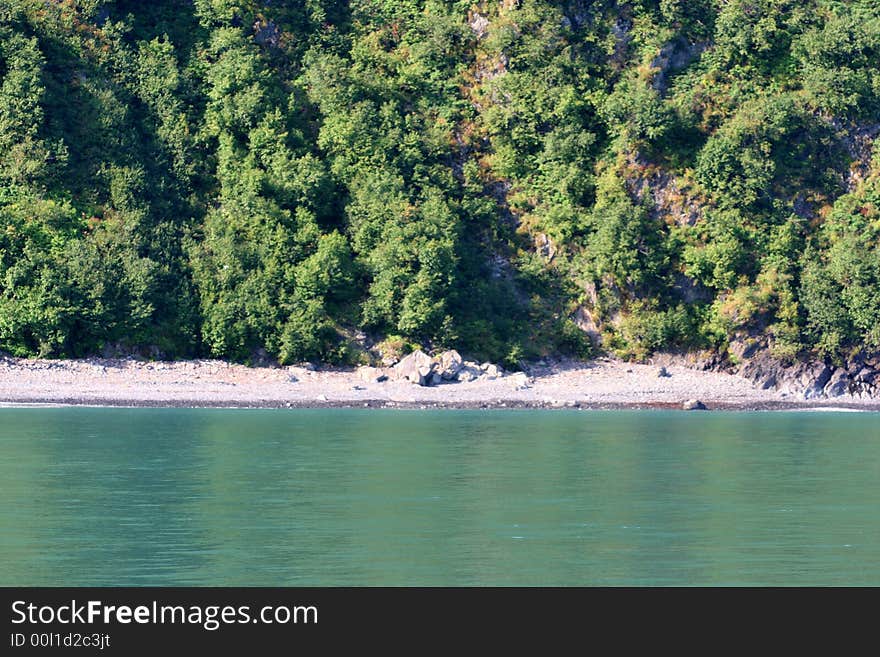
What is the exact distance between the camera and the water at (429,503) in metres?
25.6

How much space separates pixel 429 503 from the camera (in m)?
32.9

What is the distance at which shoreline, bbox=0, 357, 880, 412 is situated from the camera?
58.4 meters

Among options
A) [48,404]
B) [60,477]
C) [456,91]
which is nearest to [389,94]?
[456,91]

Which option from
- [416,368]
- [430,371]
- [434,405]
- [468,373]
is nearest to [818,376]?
[468,373]

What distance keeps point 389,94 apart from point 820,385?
23.8 m

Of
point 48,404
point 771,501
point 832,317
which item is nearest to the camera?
point 771,501

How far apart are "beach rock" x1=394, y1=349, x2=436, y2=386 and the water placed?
8738 millimetres

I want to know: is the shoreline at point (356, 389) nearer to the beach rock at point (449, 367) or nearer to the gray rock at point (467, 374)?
the gray rock at point (467, 374)

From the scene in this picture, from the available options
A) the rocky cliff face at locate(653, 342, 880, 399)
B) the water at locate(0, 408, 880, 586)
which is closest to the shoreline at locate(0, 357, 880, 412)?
the rocky cliff face at locate(653, 342, 880, 399)

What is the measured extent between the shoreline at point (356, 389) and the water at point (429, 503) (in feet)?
19.8

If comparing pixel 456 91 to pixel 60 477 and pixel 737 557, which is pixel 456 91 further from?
pixel 737 557

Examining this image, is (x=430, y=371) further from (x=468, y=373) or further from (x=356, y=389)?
(x=356, y=389)

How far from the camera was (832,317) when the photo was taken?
209 ft

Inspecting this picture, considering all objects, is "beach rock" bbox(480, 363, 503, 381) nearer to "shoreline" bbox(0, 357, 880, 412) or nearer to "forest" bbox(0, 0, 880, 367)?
"shoreline" bbox(0, 357, 880, 412)
